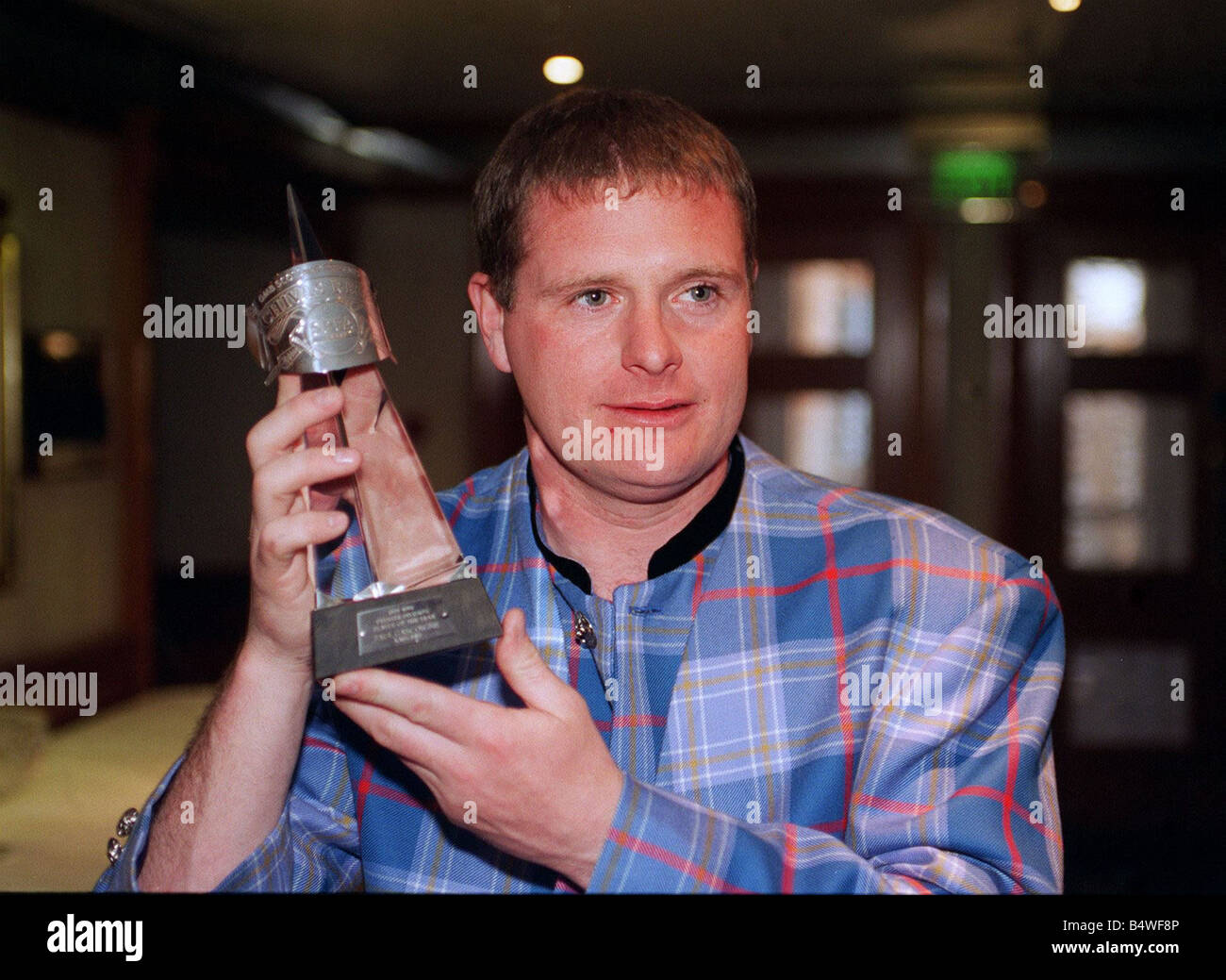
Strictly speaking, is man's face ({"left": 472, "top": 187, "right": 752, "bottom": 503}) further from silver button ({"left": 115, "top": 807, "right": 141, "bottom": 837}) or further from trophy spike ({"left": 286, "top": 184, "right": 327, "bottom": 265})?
silver button ({"left": 115, "top": 807, "right": 141, "bottom": 837})

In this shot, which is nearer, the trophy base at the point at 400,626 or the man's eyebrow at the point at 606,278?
the trophy base at the point at 400,626

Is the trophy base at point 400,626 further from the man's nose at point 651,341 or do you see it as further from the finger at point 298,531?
the man's nose at point 651,341

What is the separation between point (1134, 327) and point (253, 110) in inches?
121

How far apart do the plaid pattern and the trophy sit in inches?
6.4

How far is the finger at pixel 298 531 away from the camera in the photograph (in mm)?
790

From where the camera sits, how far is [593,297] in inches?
37.3

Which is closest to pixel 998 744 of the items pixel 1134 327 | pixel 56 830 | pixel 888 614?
pixel 888 614

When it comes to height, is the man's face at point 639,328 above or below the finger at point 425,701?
above

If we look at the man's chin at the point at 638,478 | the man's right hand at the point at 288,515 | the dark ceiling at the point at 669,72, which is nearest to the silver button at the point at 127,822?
the man's right hand at the point at 288,515

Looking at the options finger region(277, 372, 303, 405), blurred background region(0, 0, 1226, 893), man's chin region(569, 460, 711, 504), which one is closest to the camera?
finger region(277, 372, 303, 405)

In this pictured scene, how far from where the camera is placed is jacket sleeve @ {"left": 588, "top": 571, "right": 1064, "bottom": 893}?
0.80 metres

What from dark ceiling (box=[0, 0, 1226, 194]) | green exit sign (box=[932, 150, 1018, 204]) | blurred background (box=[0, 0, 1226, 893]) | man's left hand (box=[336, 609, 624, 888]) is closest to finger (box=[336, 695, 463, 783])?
man's left hand (box=[336, 609, 624, 888])

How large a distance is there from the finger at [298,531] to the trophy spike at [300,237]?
0.68ft
